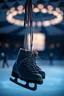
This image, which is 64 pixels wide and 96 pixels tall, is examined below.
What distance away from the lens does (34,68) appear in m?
0.76

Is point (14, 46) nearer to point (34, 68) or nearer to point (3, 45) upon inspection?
point (3, 45)

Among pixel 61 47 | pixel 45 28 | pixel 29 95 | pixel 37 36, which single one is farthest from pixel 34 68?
pixel 61 47

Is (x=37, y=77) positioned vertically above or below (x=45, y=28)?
below

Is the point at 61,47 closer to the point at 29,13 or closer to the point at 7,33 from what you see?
the point at 7,33

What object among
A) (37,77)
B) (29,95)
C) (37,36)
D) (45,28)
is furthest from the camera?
(37,36)

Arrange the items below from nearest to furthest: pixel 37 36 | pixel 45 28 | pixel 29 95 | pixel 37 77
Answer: pixel 37 77
pixel 29 95
pixel 45 28
pixel 37 36

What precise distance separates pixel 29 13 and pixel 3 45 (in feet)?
23.0

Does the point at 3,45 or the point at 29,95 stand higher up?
the point at 3,45

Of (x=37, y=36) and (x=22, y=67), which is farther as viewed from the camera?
(x=37, y=36)

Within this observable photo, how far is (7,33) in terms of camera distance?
777 centimetres

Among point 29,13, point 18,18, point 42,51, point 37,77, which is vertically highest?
point 18,18

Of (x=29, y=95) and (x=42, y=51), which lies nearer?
(x=29, y=95)

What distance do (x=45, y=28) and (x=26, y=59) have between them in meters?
6.72

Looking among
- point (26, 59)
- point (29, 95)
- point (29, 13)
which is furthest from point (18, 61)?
point (29, 95)
